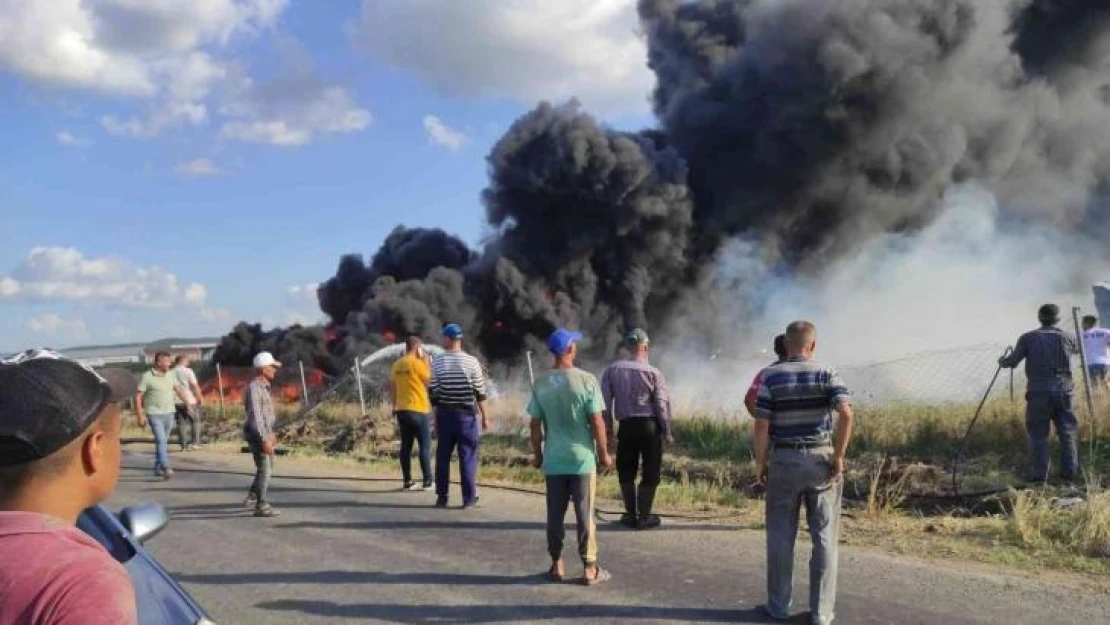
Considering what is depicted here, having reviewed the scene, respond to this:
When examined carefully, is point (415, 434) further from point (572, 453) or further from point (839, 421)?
point (839, 421)

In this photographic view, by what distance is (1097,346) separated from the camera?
1219 centimetres

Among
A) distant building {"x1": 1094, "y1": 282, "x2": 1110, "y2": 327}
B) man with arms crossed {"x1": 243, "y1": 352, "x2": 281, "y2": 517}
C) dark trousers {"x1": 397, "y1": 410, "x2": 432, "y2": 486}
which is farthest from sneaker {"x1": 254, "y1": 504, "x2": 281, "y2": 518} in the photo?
distant building {"x1": 1094, "y1": 282, "x2": 1110, "y2": 327}

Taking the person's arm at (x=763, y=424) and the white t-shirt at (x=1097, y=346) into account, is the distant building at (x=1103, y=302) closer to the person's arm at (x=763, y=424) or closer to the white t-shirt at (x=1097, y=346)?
the white t-shirt at (x=1097, y=346)

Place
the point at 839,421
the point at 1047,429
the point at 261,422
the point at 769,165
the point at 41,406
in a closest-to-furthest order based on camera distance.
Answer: the point at 41,406, the point at 839,421, the point at 261,422, the point at 1047,429, the point at 769,165

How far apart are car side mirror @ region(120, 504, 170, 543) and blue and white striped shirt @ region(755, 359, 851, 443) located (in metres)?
3.32

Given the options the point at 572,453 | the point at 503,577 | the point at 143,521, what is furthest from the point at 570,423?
the point at 143,521

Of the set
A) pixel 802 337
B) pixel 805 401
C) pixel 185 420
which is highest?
pixel 802 337

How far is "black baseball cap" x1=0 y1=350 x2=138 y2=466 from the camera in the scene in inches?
64.1

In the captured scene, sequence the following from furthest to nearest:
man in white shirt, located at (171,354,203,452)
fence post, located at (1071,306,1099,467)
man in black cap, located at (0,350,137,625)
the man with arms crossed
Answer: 1. man in white shirt, located at (171,354,203,452)
2. fence post, located at (1071,306,1099,467)
3. the man with arms crossed
4. man in black cap, located at (0,350,137,625)

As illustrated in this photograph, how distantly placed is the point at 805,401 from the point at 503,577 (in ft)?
7.83

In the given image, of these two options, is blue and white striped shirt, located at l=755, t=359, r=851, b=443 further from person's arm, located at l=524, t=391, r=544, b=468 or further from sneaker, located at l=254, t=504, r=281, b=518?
sneaker, located at l=254, t=504, r=281, b=518

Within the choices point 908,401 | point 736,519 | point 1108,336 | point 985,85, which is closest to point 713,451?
point 908,401

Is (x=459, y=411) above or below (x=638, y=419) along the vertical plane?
above

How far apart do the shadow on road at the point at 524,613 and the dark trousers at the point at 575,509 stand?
49 cm
